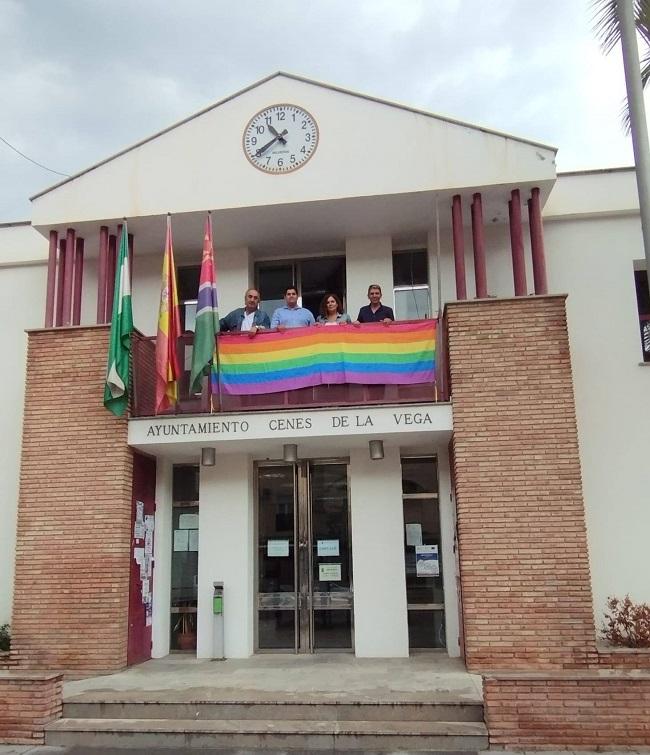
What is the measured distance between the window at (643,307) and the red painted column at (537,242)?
1848mm

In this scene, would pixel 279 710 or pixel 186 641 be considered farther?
pixel 186 641

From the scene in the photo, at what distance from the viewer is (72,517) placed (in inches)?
407

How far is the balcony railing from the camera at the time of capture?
10.2 metres

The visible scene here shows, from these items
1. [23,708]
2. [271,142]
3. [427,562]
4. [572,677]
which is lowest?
[23,708]

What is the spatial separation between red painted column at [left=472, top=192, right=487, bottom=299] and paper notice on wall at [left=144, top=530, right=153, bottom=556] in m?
5.89

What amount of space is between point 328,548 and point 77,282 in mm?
5577

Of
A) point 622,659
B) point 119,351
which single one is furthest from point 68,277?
point 622,659

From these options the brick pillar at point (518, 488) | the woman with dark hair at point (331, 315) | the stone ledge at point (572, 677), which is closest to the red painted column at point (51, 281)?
the woman with dark hair at point (331, 315)

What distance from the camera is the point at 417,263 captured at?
40.6ft

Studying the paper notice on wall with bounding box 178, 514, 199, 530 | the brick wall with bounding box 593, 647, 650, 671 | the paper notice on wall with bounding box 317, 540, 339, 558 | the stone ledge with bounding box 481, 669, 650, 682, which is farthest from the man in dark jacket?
the brick wall with bounding box 593, 647, 650, 671

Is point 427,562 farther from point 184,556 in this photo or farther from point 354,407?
point 184,556

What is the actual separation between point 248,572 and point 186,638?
1.43 meters

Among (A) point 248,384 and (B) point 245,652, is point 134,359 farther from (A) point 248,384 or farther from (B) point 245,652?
(B) point 245,652

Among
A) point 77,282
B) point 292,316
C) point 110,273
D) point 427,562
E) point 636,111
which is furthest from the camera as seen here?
point 110,273
